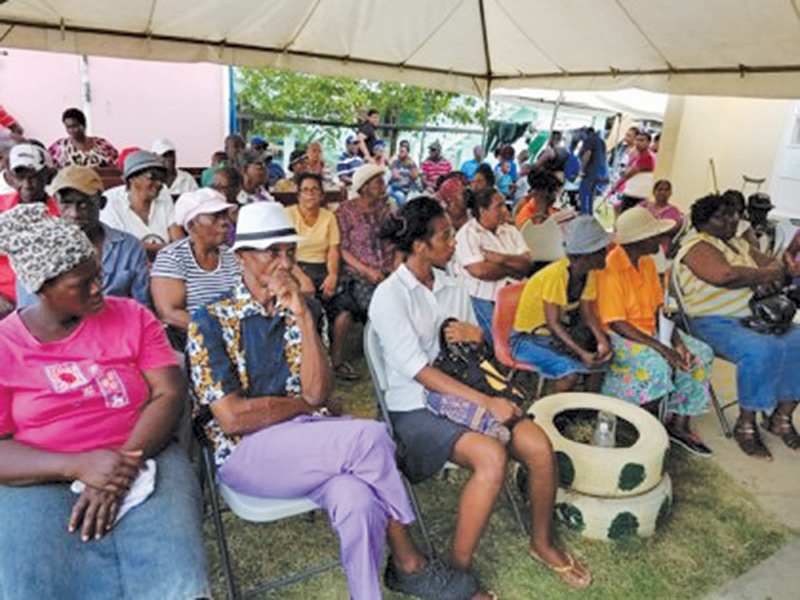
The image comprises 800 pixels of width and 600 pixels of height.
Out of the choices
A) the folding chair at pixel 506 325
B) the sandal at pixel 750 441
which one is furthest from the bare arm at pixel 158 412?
the sandal at pixel 750 441

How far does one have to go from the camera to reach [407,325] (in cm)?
252

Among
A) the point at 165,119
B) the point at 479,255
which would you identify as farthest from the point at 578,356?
the point at 165,119

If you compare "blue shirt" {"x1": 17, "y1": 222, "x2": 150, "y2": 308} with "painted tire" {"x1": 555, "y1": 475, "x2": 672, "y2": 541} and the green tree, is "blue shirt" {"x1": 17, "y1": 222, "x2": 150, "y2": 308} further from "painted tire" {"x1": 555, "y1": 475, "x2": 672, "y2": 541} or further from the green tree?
the green tree

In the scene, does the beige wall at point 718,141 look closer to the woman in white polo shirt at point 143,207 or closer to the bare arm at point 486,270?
the bare arm at point 486,270

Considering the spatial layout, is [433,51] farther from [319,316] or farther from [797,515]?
[797,515]

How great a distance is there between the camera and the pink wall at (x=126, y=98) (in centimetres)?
1005

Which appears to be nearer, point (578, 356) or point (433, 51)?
point (578, 356)

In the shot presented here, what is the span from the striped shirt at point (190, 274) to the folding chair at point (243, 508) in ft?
3.33

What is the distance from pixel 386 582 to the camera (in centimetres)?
243

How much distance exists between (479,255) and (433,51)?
8.64ft

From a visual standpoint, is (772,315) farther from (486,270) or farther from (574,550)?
(574,550)

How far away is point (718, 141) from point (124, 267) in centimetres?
857

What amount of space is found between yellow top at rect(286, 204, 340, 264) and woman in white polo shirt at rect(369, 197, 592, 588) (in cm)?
203

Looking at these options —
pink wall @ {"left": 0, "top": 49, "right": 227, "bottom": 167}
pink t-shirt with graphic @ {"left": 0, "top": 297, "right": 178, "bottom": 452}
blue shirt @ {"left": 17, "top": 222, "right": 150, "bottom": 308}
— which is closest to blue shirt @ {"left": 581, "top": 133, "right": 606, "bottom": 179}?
pink wall @ {"left": 0, "top": 49, "right": 227, "bottom": 167}
